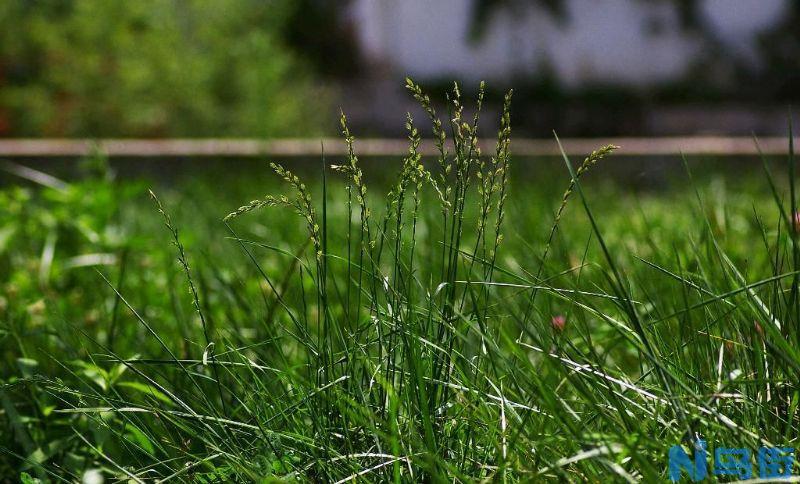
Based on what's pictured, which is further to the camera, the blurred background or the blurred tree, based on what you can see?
the blurred background

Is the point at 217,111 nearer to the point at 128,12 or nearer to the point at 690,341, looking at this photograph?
the point at 128,12

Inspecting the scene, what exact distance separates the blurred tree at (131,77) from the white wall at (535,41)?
1.99 m

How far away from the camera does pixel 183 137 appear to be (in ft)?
26.0

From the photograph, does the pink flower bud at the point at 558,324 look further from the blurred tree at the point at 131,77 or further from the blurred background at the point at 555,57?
the blurred background at the point at 555,57

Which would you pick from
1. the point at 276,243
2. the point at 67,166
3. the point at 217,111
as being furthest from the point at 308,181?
the point at 217,111

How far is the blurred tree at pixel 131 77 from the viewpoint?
7723 millimetres

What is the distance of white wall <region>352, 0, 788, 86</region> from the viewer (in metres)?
9.97

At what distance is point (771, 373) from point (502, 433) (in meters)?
0.37

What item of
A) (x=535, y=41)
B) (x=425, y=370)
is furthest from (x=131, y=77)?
(x=425, y=370)

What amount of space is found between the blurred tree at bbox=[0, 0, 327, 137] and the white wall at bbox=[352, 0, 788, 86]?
6.53 ft

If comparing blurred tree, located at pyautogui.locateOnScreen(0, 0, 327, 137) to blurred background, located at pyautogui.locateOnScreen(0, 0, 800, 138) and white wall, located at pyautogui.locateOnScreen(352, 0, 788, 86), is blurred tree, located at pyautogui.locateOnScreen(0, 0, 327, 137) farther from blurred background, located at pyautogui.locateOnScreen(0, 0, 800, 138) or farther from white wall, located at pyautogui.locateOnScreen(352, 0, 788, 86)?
white wall, located at pyautogui.locateOnScreen(352, 0, 788, 86)

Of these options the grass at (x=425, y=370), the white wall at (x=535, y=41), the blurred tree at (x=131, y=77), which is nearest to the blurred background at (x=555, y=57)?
the white wall at (x=535, y=41)

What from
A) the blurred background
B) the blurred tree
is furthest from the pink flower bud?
the blurred background

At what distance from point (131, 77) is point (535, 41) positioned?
4742mm
